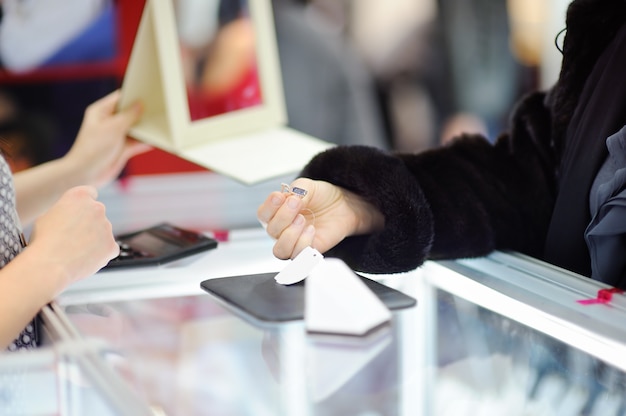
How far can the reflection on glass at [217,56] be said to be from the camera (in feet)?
4.49

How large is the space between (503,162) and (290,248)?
0.42 meters

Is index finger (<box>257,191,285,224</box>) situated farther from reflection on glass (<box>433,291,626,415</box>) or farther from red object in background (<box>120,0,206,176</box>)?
red object in background (<box>120,0,206,176</box>)

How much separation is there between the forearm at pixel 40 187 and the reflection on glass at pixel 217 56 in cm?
25

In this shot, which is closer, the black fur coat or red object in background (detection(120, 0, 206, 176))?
the black fur coat

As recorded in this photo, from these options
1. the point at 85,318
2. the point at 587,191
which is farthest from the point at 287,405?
the point at 587,191

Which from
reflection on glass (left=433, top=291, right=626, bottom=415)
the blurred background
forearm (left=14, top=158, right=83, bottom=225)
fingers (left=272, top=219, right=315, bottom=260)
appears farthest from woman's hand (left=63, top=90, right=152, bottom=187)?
reflection on glass (left=433, top=291, right=626, bottom=415)

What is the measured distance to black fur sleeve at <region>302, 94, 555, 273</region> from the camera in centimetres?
102

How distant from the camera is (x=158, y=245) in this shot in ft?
3.76

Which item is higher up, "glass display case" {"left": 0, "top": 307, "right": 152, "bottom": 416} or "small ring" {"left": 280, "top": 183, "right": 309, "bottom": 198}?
"small ring" {"left": 280, "top": 183, "right": 309, "bottom": 198}

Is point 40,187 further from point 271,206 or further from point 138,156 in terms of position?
point 138,156

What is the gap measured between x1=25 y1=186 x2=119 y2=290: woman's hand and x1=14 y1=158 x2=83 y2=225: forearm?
16.8 inches

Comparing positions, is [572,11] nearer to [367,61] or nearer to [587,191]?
[587,191]

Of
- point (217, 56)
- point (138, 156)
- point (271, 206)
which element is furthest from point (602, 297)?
point (138, 156)

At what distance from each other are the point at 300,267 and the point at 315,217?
6.7 inches
